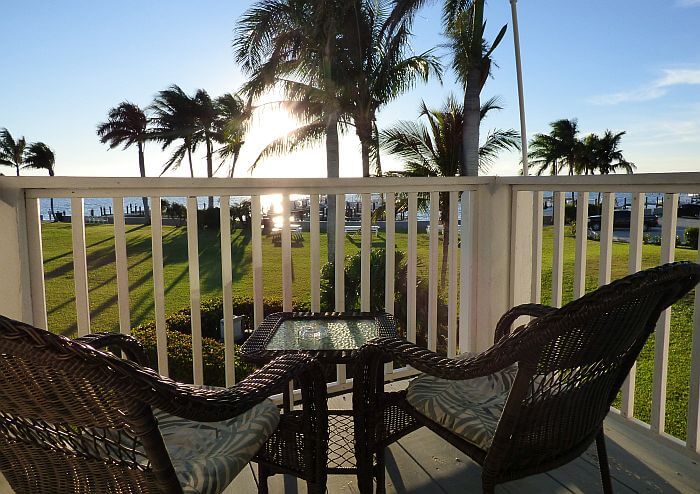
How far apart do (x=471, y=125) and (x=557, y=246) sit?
1353cm

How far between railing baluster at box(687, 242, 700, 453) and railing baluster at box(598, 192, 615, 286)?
1.15ft

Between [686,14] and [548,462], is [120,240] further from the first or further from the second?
[686,14]

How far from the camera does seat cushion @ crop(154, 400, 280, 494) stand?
3.46 feet

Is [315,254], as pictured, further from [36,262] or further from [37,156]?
[37,156]

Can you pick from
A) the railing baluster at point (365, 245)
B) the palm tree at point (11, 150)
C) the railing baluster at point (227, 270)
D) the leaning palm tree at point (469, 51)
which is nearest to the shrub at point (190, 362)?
the railing baluster at point (227, 270)

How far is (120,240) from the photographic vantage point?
1.96 m

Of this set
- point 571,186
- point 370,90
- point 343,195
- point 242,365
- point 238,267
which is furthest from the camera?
point 238,267

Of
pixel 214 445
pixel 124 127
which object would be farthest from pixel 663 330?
pixel 124 127

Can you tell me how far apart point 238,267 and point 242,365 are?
15407 mm

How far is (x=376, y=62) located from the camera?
1595 cm

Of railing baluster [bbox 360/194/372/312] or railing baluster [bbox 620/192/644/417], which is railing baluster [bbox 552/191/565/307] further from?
railing baluster [bbox 360/194/372/312]

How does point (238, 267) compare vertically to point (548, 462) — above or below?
below

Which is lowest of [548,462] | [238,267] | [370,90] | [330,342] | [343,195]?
[238,267]

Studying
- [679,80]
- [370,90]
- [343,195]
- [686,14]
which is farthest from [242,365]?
[679,80]
